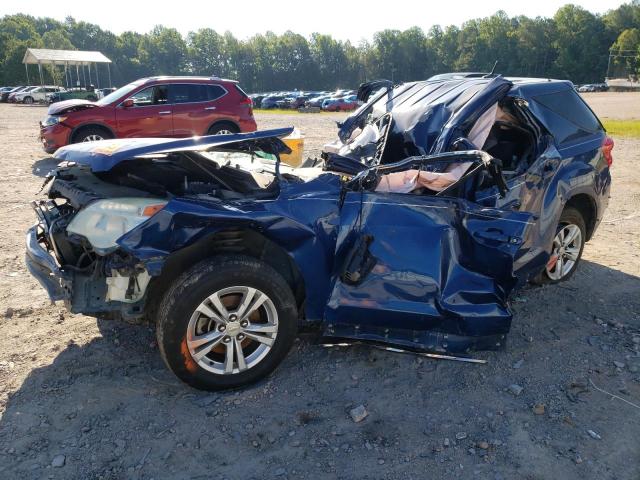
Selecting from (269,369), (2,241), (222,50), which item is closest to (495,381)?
(269,369)

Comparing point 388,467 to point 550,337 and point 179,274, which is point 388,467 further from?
point 550,337

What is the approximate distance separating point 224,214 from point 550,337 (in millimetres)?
2592

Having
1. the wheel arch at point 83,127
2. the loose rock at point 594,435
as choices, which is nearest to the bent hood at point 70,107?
the wheel arch at point 83,127

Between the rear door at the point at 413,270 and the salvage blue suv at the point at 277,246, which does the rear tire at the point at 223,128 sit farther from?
the rear door at the point at 413,270

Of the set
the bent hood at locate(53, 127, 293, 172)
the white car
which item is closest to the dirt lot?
the bent hood at locate(53, 127, 293, 172)

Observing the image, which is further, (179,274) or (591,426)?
(179,274)

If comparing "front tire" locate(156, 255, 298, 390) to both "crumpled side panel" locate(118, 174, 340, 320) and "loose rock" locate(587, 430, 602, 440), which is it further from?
"loose rock" locate(587, 430, 602, 440)

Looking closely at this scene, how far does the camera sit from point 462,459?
8.94 feet

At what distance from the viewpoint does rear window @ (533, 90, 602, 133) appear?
14.7 feet

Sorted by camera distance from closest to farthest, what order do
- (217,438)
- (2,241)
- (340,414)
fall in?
(217,438), (340,414), (2,241)

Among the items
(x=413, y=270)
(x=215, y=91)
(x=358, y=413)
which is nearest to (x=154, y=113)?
(x=215, y=91)

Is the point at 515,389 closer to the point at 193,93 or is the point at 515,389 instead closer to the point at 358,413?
the point at 358,413

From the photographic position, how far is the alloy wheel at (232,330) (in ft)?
10.1

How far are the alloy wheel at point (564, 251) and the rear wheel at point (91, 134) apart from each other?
30.2 ft
